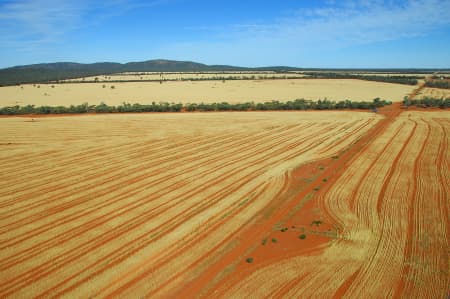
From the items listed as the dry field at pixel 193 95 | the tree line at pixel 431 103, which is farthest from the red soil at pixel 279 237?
the dry field at pixel 193 95

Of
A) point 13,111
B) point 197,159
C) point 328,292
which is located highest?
point 13,111

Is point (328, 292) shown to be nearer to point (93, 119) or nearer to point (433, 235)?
point (433, 235)


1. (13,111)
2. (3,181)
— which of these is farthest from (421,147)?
(13,111)

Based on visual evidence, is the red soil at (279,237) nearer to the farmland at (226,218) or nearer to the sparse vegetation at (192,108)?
the farmland at (226,218)

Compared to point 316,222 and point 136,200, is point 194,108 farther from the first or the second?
point 316,222

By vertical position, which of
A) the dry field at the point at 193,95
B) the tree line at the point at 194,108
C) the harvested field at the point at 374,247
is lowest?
the harvested field at the point at 374,247

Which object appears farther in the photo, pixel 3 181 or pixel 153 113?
pixel 153 113

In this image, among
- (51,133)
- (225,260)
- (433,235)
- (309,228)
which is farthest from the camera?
(51,133)

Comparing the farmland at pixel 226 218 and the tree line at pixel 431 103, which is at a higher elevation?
the tree line at pixel 431 103
